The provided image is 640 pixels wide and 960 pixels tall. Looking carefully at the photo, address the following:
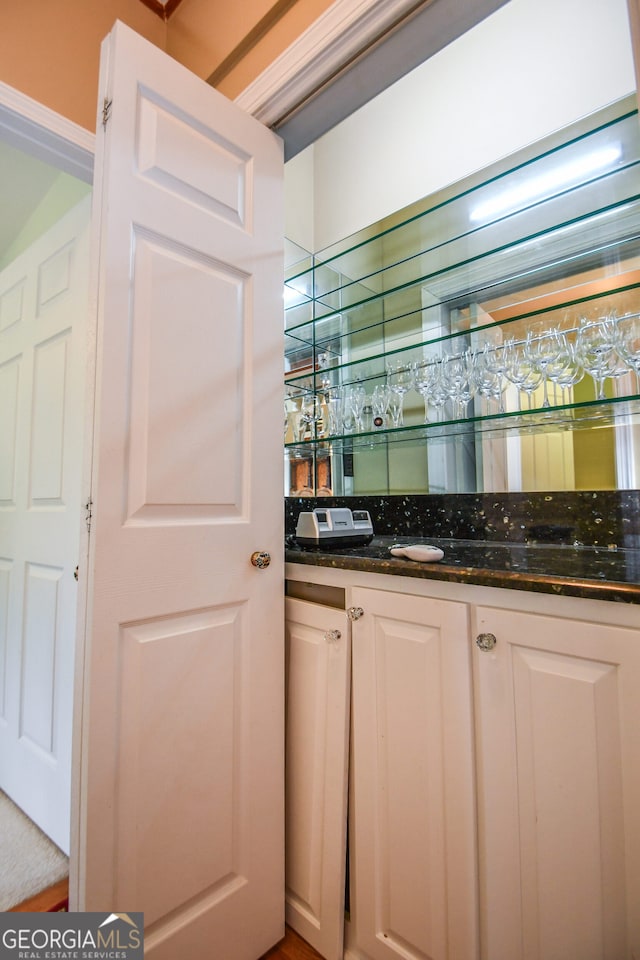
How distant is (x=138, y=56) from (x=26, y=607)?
1.76 m

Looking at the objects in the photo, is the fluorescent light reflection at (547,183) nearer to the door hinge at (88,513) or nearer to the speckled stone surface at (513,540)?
the speckled stone surface at (513,540)

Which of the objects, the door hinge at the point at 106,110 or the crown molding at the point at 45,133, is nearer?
the door hinge at the point at 106,110

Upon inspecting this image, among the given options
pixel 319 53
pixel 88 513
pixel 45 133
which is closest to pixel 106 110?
pixel 45 133

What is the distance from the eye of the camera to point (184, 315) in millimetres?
978

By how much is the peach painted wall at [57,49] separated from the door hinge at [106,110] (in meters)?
0.43

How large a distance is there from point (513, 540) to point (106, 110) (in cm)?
150

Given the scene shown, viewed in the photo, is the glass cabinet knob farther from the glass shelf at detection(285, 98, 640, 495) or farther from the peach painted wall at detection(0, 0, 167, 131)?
the peach painted wall at detection(0, 0, 167, 131)

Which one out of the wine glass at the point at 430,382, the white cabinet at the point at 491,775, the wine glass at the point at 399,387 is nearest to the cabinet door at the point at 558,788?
the white cabinet at the point at 491,775

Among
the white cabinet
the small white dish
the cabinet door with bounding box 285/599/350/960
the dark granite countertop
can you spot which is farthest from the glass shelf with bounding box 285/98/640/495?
the cabinet door with bounding box 285/599/350/960

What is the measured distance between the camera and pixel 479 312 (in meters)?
1.57

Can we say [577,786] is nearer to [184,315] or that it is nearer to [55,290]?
[184,315]

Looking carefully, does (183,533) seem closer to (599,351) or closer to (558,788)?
(558,788)

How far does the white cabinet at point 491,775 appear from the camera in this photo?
27.7 inches

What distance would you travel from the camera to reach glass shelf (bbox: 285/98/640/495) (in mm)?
1235
